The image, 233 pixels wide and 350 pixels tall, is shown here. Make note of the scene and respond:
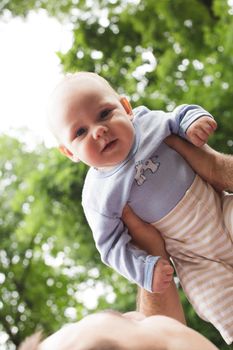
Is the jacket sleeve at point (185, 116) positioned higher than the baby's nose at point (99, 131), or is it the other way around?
the baby's nose at point (99, 131)

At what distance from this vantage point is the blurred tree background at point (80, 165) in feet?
12.3

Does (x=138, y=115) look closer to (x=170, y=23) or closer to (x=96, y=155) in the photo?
(x=96, y=155)

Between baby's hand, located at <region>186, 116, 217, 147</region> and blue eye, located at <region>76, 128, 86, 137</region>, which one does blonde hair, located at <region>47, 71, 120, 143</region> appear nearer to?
blue eye, located at <region>76, 128, 86, 137</region>

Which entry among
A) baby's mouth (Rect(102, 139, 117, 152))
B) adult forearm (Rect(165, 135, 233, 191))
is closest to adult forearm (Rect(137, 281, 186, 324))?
adult forearm (Rect(165, 135, 233, 191))

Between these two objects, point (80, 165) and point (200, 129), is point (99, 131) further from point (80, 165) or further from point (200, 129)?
point (80, 165)

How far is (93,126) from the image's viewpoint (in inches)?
50.5

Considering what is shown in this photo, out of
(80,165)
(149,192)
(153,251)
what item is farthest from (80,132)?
(80,165)

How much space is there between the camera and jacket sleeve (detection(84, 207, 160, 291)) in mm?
1296

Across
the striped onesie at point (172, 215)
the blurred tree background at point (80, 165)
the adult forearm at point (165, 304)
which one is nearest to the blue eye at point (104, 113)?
the striped onesie at point (172, 215)

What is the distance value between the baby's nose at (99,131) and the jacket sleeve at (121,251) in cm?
20

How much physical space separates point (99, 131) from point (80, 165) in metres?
2.33

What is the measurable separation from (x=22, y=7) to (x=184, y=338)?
16.6 feet

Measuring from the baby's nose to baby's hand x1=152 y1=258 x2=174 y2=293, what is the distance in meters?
0.31

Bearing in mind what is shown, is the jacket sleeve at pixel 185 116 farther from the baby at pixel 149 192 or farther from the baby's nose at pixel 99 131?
the baby's nose at pixel 99 131
